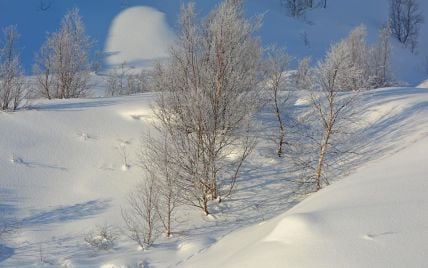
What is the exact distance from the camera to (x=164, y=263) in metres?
10.2

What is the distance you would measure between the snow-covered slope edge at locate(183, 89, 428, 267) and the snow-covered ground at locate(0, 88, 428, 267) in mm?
19

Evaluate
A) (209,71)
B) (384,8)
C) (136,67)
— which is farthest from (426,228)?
(384,8)

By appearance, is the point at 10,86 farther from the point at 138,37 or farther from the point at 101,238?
the point at 138,37

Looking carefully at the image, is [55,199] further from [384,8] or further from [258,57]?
[384,8]

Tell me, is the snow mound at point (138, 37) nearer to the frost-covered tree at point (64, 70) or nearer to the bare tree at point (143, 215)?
the frost-covered tree at point (64, 70)

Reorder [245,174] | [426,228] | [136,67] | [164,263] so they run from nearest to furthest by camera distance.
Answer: [426,228]
[164,263]
[245,174]
[136,67]

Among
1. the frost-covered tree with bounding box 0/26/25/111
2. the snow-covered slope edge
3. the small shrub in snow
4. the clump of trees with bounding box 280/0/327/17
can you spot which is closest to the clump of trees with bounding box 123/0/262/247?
the small shrub in snow

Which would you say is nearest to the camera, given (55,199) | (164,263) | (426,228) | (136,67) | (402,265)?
(402,265)

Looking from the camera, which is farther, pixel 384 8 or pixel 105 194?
pixel 384 8

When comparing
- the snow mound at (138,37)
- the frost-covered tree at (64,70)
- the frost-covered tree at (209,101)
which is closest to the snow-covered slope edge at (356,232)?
the frost-covered tree at (209,101)

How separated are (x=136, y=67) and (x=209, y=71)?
812 inches

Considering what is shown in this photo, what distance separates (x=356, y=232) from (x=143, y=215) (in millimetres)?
6374

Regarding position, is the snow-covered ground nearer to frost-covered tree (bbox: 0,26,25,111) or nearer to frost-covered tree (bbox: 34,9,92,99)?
frost-covered tree (bbox: 0,26,25,111)

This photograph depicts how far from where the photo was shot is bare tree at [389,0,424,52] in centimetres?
4712
